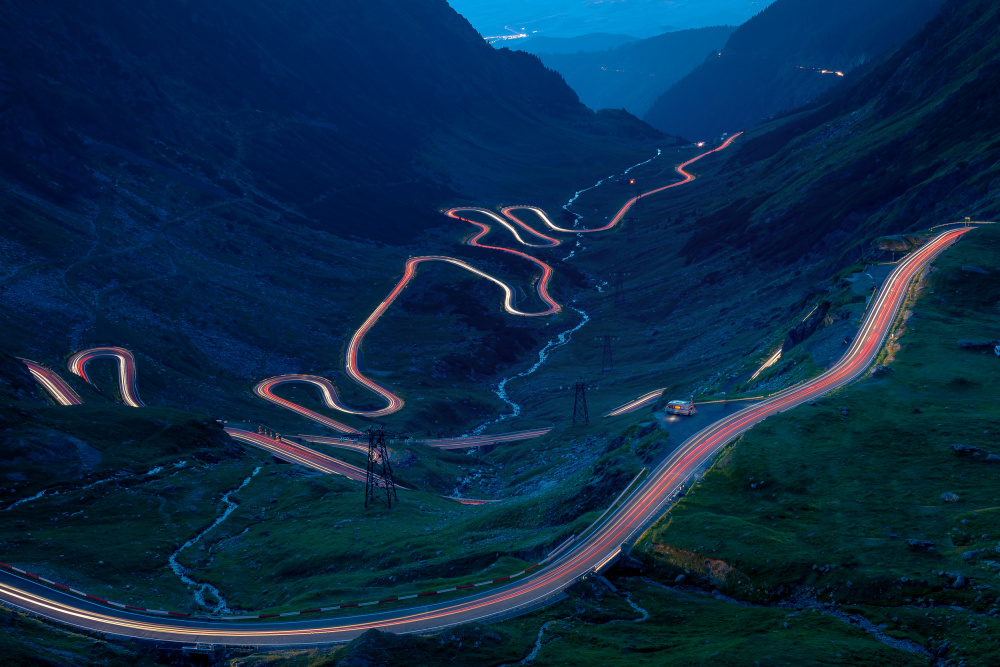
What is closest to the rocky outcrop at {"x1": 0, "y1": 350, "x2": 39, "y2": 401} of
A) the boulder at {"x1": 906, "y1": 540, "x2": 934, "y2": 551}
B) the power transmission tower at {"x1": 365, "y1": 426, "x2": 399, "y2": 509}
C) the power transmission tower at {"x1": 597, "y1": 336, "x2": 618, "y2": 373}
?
the power transmission tower at {"x1": 365, "y1": 426, "x2": 399, "y2": 509}

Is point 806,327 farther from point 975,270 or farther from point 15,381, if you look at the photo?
point 15,381

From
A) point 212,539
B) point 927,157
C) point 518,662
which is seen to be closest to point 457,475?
point 212,539

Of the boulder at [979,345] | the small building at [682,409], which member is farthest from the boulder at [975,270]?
the small building at [682,409]

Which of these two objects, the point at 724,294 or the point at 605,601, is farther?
the point at 724,294

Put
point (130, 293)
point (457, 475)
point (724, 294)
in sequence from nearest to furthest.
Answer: point (457, 475), point (130, 293), point (724, 294)

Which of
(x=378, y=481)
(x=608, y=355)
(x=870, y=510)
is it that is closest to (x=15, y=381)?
(x=378, y=481)

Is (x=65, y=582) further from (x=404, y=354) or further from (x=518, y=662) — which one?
(x=404, y=354)

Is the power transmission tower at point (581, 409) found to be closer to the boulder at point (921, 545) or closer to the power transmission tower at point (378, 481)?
the power transmission tower at point (378, 481)
